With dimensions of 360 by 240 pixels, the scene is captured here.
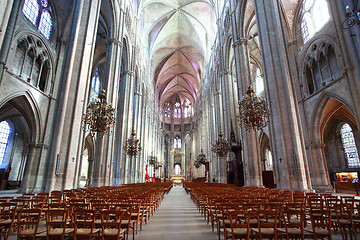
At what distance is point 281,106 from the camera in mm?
9648

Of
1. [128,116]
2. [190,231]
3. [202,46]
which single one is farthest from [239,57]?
[202,46]

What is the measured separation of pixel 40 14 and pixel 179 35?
77.5 ft

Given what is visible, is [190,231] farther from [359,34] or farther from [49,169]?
[359,34]

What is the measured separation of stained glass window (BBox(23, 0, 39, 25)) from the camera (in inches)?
469

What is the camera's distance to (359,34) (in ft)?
28.4

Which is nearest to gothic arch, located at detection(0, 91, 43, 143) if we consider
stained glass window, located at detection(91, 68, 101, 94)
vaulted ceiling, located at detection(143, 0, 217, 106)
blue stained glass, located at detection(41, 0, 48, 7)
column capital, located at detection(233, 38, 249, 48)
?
blue stained glass, located at detection(41, 0, 48, 7)

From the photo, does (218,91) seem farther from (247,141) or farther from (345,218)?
(345,218)

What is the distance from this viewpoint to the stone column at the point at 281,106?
882 centimetres

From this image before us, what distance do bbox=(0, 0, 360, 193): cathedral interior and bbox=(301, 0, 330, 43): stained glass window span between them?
86mm

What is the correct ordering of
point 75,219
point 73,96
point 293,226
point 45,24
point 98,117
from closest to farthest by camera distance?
point 75,219 → point 293,226 → point 98,117 → point 73,96 → point 45,24

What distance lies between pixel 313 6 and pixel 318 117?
8.43 m

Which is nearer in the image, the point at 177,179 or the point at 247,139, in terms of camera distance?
the point at 247,139

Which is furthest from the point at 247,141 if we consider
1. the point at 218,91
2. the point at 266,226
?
the point at 218,91

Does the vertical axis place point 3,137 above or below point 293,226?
above
